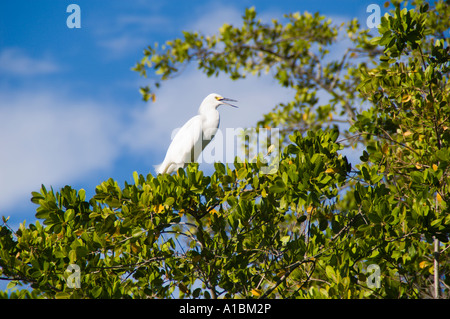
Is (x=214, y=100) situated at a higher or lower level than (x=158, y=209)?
higher

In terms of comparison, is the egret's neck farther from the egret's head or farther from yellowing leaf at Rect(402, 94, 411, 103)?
yellowing leaf at Rect(402, 94, 411, 103)

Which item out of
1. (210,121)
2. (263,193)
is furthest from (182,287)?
(210,121)

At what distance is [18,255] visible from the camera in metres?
3.94

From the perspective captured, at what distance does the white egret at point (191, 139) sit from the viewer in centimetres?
Answer: 638

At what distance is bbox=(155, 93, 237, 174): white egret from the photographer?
638cm

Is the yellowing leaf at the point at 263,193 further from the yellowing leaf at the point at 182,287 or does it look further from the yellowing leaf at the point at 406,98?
the yellowing leaf at the point at 406,98

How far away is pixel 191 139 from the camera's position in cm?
638

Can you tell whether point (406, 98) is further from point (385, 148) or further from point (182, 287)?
point (182, 287)

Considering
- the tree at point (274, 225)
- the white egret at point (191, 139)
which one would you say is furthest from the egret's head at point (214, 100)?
the tree at point (274, 225)

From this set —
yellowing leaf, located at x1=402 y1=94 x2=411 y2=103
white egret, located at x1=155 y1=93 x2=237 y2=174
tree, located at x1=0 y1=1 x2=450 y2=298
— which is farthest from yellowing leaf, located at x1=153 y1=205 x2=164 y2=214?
yellowing leaf, located at x1=402 y1=94 x2=411 y2=103

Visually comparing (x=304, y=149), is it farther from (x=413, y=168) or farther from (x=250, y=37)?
(x=250, y=37)
